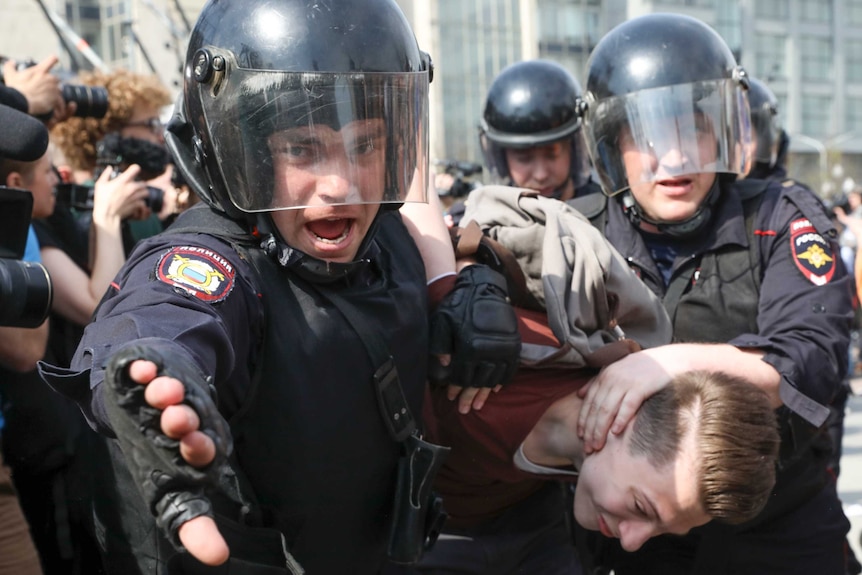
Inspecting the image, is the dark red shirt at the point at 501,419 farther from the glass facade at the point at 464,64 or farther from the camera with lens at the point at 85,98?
the glass facade at the point at 464,64

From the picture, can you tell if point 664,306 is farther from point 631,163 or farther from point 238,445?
point 238,445

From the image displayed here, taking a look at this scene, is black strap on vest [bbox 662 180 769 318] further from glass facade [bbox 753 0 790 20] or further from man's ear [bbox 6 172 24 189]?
glass facade [bbox 753 0 790 20]

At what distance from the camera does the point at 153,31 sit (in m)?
28.5

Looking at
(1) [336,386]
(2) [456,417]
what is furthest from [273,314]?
(2) [456,417]

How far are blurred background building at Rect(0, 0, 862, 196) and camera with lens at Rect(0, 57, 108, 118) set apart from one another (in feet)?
27.0

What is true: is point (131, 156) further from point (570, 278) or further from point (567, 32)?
point (567, 32)

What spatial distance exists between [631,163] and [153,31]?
2744 cm

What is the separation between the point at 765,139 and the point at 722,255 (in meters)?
2.63

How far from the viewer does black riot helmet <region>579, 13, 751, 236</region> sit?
9.53 feet

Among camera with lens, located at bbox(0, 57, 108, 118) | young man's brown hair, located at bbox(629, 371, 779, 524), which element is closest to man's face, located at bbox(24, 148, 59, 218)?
camera with lens, located at bbox(0, 57, 108, 118)

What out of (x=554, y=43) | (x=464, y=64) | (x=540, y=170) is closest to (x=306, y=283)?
(x=540, y=170)

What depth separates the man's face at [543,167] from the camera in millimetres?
4402

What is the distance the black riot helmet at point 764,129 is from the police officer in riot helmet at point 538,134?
1083 millimetres

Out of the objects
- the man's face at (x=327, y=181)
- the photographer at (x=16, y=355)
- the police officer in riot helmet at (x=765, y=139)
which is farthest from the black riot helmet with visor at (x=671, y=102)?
the police officer in riot helmet at (x=765, y=139)
